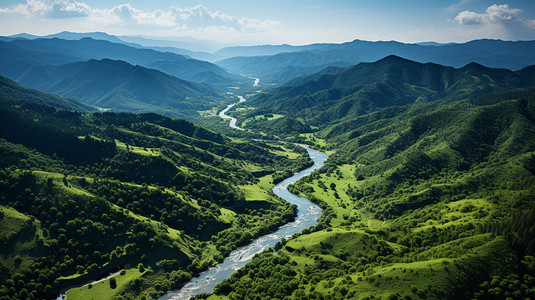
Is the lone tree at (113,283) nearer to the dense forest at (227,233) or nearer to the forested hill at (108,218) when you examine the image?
the dense forest at (227,233)

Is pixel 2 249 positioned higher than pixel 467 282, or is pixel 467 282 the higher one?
pixel 467 282

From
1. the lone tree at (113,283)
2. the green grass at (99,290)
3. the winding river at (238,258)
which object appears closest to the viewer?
the green grass at (99,290)

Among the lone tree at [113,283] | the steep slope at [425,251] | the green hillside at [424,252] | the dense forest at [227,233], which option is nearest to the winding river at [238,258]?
the dense forest at [227,233]

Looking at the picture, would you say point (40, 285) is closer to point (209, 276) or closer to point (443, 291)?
point (209, 276)

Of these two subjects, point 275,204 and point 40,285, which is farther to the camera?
point 275,204

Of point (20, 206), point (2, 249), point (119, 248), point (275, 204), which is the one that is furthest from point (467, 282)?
point (20, 206)

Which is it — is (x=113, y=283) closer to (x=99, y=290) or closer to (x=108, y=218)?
(x=99, y=290)

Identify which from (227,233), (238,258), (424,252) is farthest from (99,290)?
(424,252)

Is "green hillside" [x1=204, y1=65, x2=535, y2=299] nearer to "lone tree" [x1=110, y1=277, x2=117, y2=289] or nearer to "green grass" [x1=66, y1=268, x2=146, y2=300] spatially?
"green grass" [x1=66, y1=268, x2=146, y2=300]
